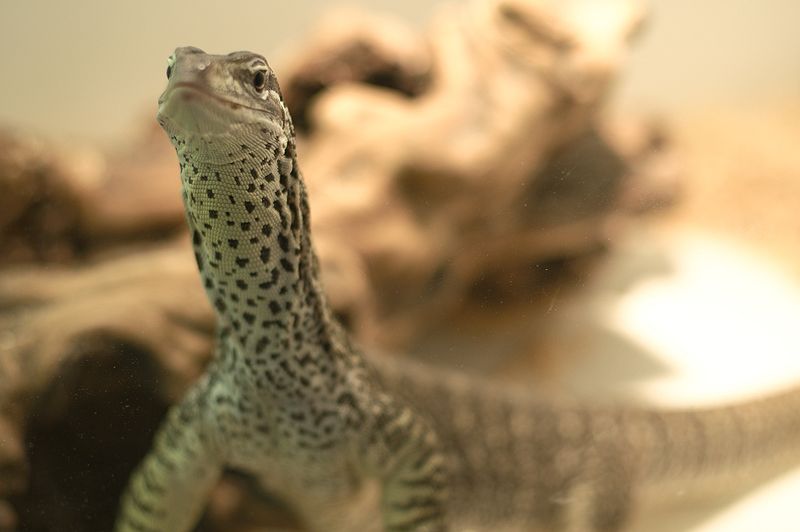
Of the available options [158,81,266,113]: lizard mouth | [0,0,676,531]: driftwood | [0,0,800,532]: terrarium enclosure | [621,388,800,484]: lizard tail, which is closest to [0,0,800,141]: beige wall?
[0,0,800,532]: terrarium enclosure

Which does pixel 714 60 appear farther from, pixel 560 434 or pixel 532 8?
pixel 560 434

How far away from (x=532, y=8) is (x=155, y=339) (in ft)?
8.11

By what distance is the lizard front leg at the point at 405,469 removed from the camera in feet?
7.70

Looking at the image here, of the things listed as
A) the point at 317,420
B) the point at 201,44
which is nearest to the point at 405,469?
the point at 317,420

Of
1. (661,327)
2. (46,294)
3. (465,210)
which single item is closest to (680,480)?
(661,327)

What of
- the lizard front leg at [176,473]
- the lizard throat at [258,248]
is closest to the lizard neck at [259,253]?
the lizard throat at [258,248]

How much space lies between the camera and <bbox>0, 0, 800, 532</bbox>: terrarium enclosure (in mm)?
2459

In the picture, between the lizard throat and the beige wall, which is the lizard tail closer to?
the lizard throat

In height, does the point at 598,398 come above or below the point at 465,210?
below

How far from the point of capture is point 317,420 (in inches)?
89.4

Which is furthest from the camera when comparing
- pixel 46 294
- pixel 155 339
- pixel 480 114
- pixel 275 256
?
pixel 480 114

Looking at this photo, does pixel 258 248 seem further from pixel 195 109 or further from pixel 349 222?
pixel 349 222

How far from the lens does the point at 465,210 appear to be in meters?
3.61

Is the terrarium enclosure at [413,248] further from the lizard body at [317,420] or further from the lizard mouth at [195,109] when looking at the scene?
the lizard mouth at [195,109]
